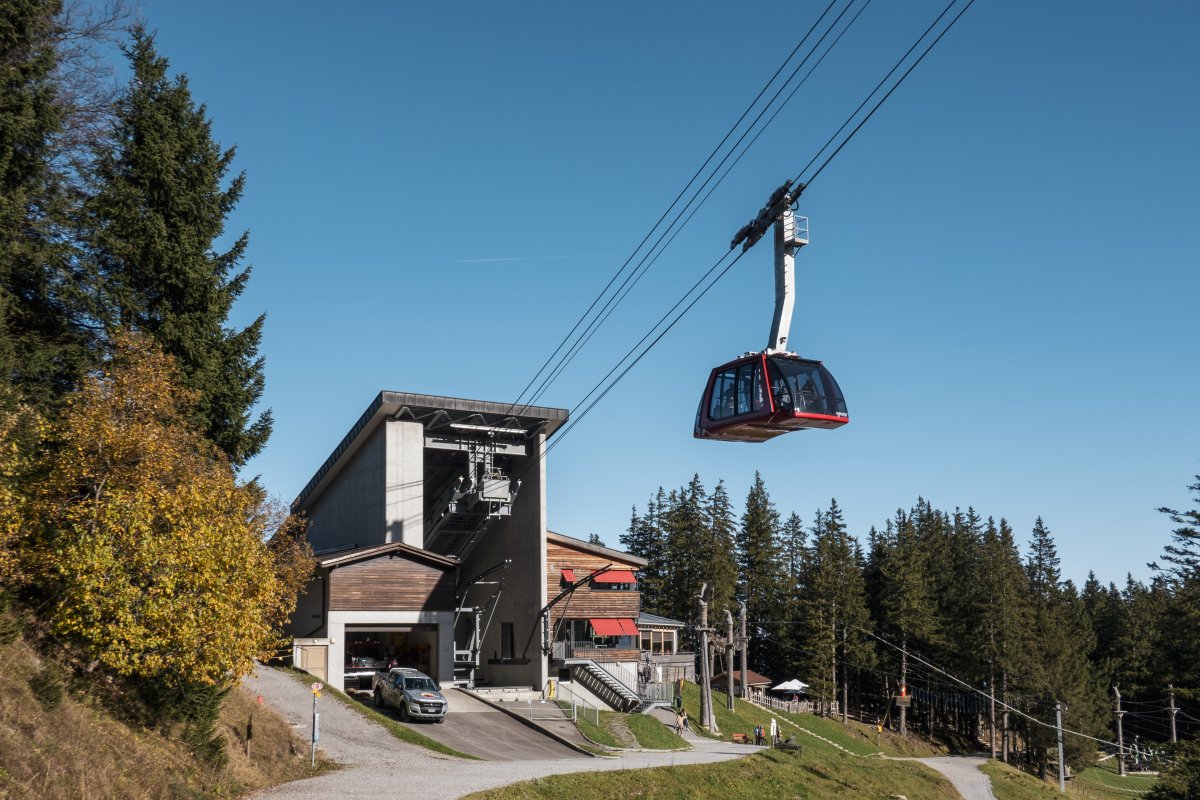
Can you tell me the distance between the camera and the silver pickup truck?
1367 inches

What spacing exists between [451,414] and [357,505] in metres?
7.87

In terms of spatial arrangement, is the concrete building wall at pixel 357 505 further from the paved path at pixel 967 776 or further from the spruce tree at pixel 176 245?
the paved path at pixel 967 776

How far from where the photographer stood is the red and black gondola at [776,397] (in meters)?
21.9

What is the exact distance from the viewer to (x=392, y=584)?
42656mm

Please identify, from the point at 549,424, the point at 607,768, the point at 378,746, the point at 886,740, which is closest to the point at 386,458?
the point at 549,424

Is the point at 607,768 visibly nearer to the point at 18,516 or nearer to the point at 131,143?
the point at 18,516

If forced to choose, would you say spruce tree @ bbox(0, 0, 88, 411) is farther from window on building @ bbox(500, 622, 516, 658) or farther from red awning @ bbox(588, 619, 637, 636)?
red awning @ bbox(588, 619, 637, 636)

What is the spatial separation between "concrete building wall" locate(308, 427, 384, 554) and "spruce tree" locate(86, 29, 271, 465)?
1271 centimetres

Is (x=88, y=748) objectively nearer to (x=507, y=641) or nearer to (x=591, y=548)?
(x=507, y=641)

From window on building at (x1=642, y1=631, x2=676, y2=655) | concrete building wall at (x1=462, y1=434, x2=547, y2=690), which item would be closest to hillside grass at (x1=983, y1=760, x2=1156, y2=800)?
window on building at (x1=642, y1=631, x2=676, y2=655)

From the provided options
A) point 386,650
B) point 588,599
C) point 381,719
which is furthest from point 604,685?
point 381,719

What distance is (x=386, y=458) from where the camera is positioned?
43938mm

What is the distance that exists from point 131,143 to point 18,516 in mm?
16110

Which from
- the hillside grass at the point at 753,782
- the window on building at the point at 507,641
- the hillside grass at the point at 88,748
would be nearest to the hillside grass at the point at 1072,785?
the hillside grass at the point at 753,782
